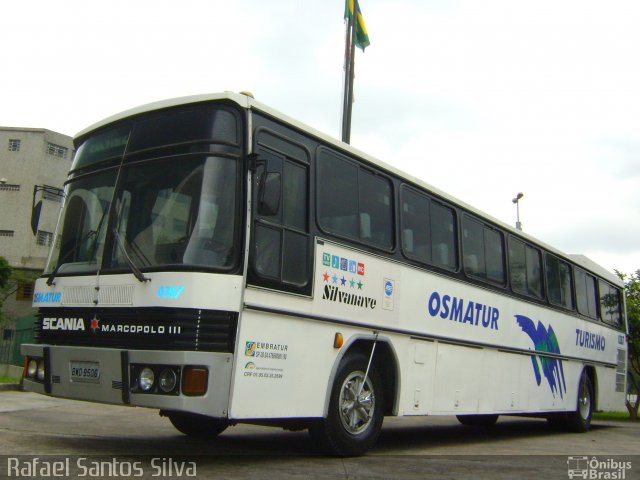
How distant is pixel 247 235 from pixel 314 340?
4.41 ft

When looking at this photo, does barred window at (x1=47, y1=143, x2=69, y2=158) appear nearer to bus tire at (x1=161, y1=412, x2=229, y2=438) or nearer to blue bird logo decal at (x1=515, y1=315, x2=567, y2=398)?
blue bird logo decal at (x1=515, y1=315, x2=567, y2=398)

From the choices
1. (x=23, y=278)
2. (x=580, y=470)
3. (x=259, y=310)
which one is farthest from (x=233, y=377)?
(x=23, y=278)

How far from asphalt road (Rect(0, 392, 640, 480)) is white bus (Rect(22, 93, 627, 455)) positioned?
0.44m

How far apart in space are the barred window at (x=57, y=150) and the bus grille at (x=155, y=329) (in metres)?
42.8

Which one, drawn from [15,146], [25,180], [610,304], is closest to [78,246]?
[610,304]

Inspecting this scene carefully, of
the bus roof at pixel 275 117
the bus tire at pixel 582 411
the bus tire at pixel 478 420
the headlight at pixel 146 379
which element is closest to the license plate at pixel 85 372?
the headlight at pixel 146 379

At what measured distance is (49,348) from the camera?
6.71 meters

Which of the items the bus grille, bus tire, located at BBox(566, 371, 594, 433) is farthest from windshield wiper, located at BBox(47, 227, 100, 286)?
bus tire, located at BBox(566, 371, 594, 433)

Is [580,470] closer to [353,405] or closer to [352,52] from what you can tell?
[353,405]

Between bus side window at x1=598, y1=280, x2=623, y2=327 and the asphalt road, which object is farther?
bus side window at x1=598, y1=280, x2=623, y2=327

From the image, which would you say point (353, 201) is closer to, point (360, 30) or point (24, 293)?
point (360, 30)

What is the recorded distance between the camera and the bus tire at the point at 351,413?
7.04 m

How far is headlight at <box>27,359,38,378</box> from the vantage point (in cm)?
694

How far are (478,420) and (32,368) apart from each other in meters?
9.25
